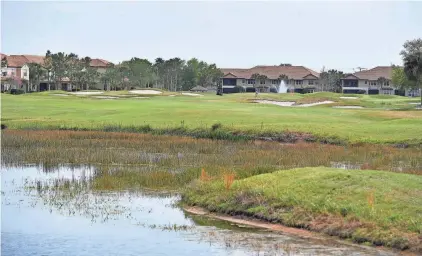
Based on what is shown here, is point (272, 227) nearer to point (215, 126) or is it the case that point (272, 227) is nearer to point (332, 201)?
point (332, 201)

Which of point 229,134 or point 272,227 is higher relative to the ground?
point 229,134

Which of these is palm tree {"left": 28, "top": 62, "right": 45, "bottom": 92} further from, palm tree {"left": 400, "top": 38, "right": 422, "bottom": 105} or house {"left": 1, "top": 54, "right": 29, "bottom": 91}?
palm tree {"left": 400, "top": 38, "right": 422, "bottom": 105}

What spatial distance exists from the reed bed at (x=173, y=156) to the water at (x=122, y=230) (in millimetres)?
3536

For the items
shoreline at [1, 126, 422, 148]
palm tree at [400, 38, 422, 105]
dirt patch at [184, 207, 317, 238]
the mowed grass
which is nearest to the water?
dirt patch at [184, 207, 317, 238]

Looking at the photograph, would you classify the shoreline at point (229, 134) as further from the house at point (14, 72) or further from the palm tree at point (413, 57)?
the house at point (14, 72)

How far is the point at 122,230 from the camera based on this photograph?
27.1 meters

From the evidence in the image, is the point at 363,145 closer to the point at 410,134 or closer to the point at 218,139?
the point at 410,134

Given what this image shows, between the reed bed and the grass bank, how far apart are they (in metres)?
2.13

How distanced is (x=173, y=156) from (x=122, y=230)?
20.2 metres

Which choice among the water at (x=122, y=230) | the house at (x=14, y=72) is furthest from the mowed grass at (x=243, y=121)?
the house at (x=14, y=72)

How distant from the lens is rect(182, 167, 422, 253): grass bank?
25.5 m

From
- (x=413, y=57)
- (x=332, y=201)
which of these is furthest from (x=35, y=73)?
(x=332, y=201)

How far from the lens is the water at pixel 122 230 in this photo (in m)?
24.2

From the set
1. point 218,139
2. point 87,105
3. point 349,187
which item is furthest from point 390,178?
point 87,105
